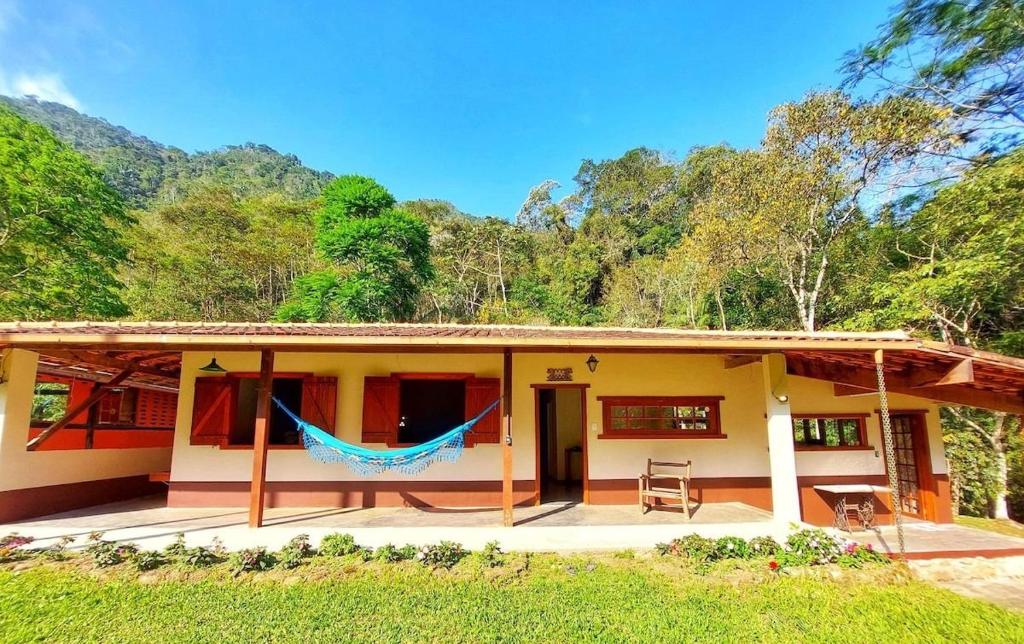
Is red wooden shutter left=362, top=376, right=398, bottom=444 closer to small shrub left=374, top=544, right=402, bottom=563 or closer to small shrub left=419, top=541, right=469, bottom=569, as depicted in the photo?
small shrub left=374, top=544, right=402, bottom=563

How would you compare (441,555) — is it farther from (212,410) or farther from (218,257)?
(218,257)

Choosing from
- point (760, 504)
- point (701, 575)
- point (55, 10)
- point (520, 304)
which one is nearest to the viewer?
point (701, 575)

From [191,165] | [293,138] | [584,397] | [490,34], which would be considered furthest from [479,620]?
[191,165]

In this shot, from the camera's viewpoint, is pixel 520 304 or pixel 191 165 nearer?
pixel 520 304

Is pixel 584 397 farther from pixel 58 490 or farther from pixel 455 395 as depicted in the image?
pixel 58 490

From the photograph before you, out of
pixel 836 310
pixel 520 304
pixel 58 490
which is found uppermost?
pixel 520 304

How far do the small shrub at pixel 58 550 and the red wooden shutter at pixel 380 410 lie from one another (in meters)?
2.88

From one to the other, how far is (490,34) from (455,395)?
14528 mm

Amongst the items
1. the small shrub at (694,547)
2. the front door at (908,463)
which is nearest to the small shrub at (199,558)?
the small shrub at (694,547)

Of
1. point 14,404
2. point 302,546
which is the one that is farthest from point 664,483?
point 14,404

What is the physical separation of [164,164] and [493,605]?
47711 mm

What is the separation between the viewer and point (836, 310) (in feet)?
43.9

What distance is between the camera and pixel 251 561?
3.82 m

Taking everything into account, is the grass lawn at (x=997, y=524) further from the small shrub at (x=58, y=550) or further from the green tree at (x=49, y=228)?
the green tree at (x=49, y=228)
